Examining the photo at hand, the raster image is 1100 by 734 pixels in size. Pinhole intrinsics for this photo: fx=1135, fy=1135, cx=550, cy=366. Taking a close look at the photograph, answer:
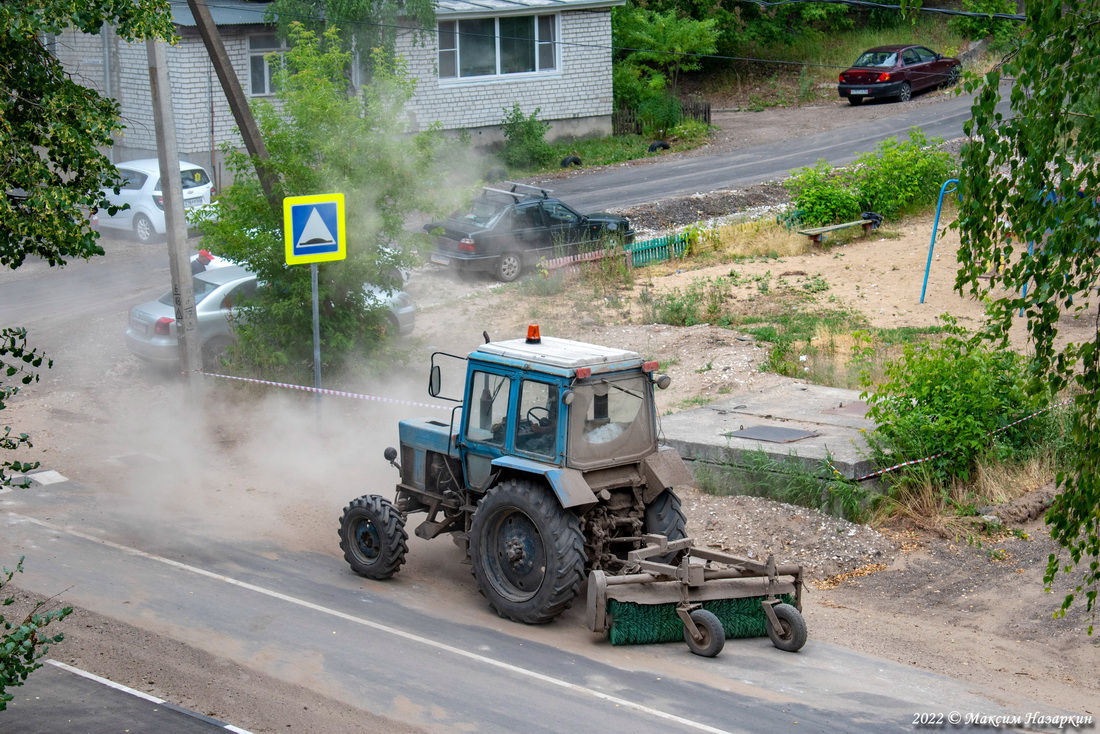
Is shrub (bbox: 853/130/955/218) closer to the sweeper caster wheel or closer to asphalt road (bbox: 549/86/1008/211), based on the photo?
asphalt road (bbox: 549/86/1008/211)

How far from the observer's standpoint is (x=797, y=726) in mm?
7137

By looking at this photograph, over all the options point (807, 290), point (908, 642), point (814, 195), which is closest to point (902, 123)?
point (814, 195)

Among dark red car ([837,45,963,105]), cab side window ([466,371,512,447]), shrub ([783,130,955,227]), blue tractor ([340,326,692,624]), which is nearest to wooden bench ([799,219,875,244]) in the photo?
shrub ([783,130,955,227])

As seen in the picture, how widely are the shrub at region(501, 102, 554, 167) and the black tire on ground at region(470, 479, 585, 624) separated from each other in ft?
79.9

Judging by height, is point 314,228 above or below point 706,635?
above

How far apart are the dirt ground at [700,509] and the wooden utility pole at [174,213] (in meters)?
1.09

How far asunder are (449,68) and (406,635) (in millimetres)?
26648

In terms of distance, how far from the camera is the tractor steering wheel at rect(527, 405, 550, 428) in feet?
29.1

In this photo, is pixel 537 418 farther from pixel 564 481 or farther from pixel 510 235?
pixel 510 235

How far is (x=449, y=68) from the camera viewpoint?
108 feet

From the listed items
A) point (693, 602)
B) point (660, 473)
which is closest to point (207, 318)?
point (660, 473)

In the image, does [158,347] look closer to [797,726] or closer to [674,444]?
[674,444]

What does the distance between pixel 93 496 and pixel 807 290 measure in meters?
12.6

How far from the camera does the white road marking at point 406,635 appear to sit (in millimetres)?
7316
